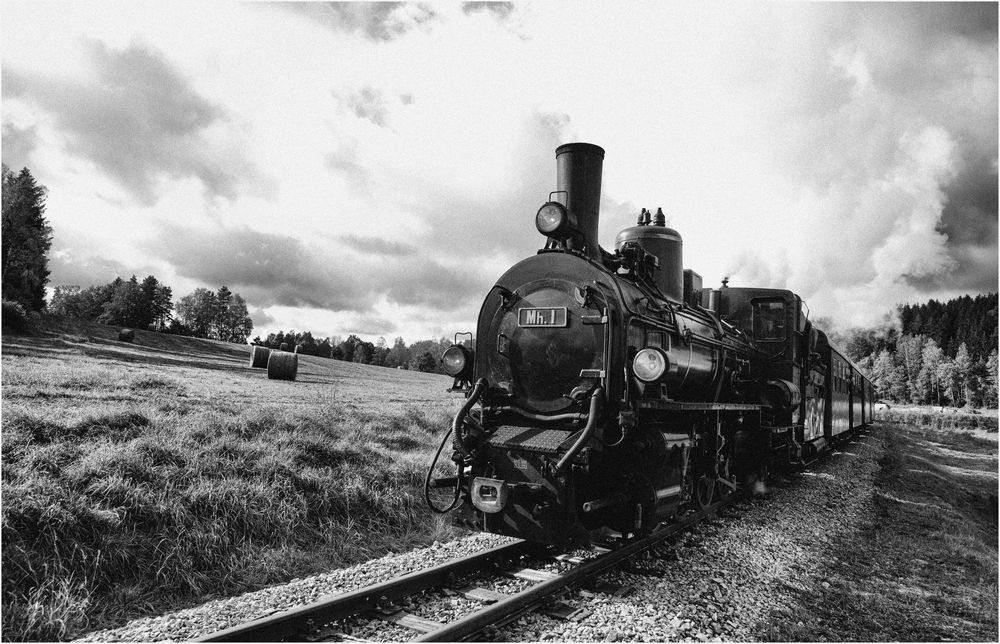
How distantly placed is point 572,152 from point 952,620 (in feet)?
21.0

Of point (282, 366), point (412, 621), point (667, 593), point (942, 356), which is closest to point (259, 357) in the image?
point (282, 366)

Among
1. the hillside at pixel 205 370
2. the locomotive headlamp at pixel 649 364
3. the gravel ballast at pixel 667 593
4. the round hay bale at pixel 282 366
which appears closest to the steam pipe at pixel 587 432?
the locomotive headlamp at pixel 649 364

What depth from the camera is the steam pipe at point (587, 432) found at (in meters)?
5.83

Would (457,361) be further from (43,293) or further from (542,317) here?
(43,293)

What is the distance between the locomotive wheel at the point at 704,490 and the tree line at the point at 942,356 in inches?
1685

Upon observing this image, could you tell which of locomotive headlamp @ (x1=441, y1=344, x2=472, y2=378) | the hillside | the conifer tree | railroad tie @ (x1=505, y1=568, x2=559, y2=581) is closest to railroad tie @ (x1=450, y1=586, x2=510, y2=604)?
railroad tie @ (x1=505, y1=568, x2=559, y2=581)

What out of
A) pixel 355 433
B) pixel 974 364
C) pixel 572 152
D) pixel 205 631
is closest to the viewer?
pixel 205 631

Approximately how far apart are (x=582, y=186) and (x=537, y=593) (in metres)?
4.77

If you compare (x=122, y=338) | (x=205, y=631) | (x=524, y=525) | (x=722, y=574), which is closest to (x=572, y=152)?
(x=524, y=525)

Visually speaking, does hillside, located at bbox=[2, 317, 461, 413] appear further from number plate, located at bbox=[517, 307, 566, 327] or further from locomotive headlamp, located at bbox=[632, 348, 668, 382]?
locomotive headlamp, located at bbox=[632, 348, 668, 382]

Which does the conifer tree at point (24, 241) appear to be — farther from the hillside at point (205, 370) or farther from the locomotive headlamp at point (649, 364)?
the locomotive headlamp at point (649, 364)

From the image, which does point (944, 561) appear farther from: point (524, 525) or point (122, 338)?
point (122, 338)

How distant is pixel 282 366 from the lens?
24562 millimetres

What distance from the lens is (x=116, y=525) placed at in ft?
18.9
